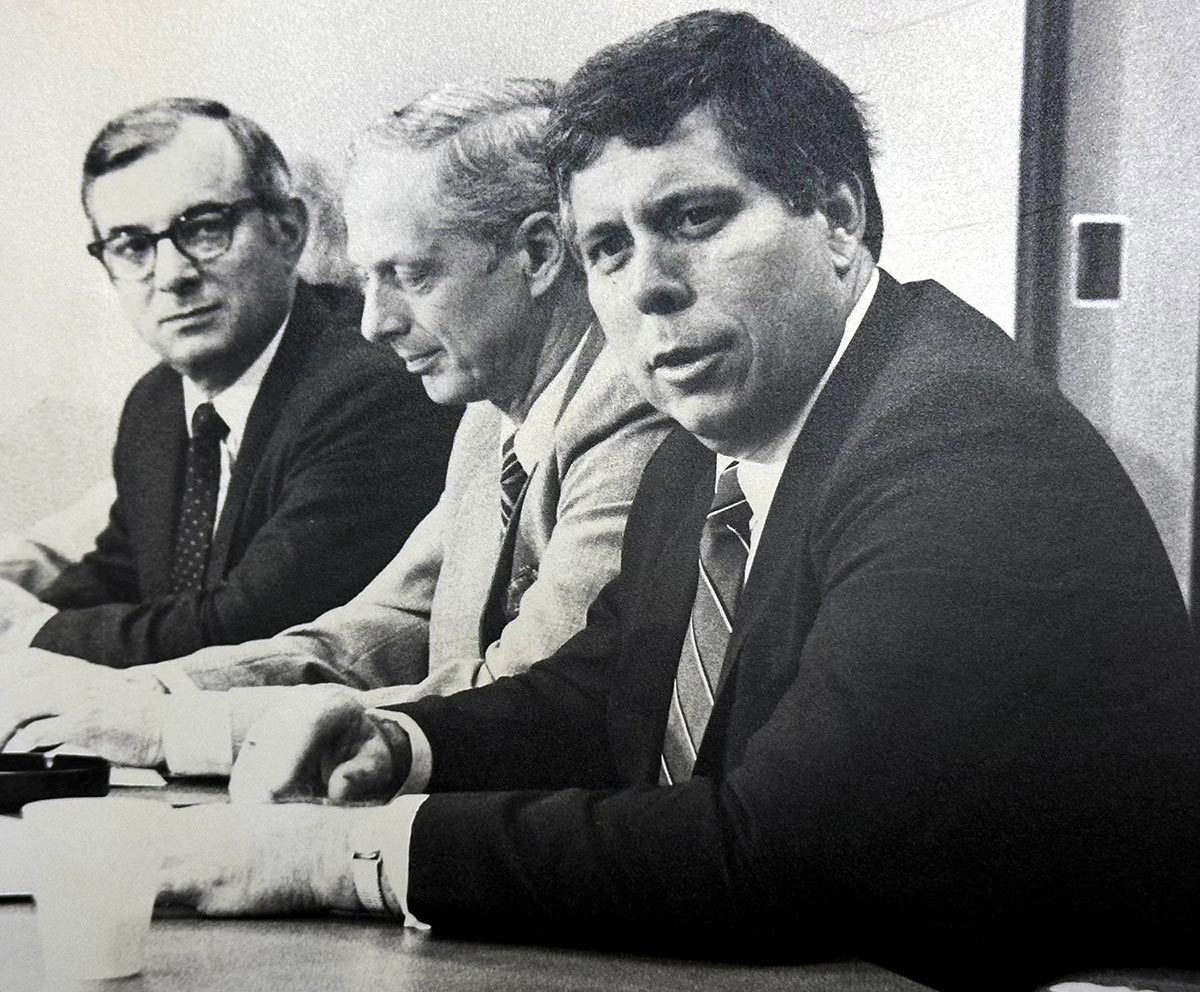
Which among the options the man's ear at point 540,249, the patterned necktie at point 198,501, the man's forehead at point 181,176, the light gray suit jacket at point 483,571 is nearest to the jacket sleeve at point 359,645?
the light gray suit jacket at point 483,571

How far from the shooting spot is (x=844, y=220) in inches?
77.7

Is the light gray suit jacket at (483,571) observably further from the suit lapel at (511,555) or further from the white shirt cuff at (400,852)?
the white shirt cuff at (400,852)

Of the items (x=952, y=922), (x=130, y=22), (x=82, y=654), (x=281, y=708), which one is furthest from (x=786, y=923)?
(x=130, y=22)

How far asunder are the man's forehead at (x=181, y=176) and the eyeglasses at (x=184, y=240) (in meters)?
0.01

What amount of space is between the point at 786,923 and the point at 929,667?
1.11ft

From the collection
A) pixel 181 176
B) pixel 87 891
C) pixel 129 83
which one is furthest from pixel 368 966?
pixel 129 83

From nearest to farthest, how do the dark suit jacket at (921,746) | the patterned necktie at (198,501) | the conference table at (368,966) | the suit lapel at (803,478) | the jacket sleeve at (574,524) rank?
the conference table at (368,966), the dark suit jacket at (921,746), the suit lapel at (803,478), the jacket sleeve at (574,524), the patterned necktie at (198,501)

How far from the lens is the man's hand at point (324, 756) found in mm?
1938

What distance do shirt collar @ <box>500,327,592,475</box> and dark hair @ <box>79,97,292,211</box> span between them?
0.45 meters

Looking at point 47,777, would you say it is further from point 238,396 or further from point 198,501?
point 238,396

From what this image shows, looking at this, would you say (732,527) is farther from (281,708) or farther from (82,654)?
(82,654)

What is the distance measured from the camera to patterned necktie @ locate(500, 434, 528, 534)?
6.75ft

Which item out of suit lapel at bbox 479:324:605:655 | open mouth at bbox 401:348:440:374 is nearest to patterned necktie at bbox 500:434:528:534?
suit lapel at bbox 479:324:605:655

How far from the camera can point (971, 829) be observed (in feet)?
5.87
